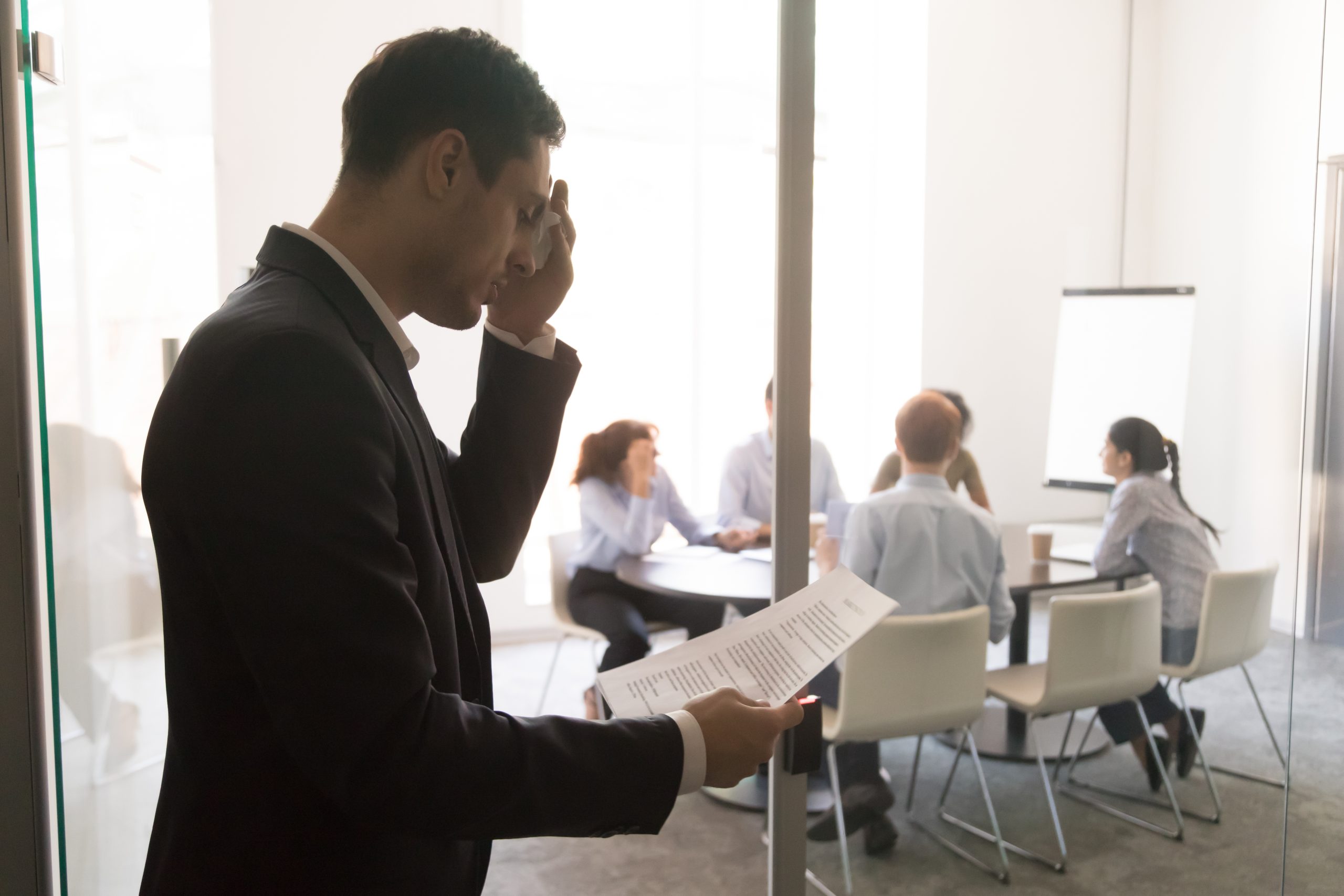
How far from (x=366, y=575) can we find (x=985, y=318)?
134 cm

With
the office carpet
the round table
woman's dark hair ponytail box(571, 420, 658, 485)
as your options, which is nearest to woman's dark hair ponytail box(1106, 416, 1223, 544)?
the office carpet

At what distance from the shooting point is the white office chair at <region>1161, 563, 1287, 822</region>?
144 cm

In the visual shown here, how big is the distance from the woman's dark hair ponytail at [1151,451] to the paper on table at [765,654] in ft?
2.42

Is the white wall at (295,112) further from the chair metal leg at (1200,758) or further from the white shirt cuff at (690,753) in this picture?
the chair metal leg at (1200,758)

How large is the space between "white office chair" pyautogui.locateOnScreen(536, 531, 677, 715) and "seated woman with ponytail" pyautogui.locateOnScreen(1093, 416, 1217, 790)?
2057 millimetres

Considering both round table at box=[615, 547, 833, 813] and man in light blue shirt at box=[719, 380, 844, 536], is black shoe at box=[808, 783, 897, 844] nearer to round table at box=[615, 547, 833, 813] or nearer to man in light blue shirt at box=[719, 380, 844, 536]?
round table at box=[615, 547, 833, 813]

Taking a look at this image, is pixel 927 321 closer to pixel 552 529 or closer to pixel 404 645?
pixel 404 645

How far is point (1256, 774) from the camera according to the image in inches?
58.5

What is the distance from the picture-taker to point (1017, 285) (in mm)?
1675

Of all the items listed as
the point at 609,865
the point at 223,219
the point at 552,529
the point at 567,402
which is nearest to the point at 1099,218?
the point at 567,402

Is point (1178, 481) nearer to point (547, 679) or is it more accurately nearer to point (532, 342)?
point (532, 342)

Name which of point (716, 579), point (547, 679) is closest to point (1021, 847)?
point (716, 579)

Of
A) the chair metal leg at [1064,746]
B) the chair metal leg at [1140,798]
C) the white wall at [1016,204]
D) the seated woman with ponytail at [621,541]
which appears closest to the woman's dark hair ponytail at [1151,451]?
the white wall at [1016,204]

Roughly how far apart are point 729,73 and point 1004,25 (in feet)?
10.4
